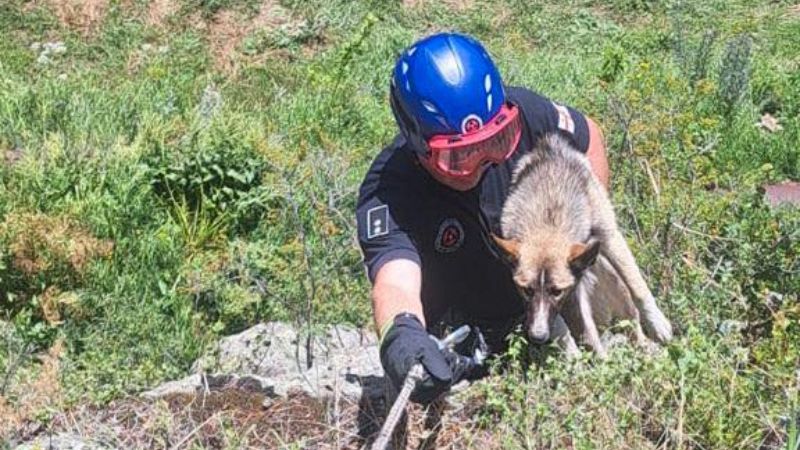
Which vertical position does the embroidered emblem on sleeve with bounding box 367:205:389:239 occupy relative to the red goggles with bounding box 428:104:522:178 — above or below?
below

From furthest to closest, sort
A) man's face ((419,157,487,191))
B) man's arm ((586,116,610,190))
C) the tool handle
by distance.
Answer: man's arm ((586,116,610,190))
man's face ((419,157,487,191))
the tool handle

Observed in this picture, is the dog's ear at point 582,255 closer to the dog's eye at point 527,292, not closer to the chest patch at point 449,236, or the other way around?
the dog's eye at point 527,292

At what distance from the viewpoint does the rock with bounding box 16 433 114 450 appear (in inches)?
139

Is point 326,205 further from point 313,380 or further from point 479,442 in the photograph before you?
point 479,442

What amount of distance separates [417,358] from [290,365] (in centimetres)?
171

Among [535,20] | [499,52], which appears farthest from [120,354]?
[535,20]

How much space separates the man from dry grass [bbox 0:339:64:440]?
1.12m

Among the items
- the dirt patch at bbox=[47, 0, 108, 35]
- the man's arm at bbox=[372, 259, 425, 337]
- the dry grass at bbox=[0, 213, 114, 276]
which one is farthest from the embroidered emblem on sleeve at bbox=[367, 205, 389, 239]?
the dirt patch at bbox=[47, 0, 108, 35]

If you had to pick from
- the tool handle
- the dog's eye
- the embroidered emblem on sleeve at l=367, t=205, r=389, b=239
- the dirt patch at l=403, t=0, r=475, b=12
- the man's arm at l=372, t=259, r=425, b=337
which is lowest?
the dirt patch at l=403, t=0, r=475, b=12

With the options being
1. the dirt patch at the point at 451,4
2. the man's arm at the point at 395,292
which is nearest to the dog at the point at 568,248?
the man's arm at the point at 395,292

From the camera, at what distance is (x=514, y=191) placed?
4348mm

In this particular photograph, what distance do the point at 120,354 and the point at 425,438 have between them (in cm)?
235

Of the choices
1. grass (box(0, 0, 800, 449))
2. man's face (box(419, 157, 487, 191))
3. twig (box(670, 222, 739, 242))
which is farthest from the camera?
twig (box(670, 222, 739, 242))

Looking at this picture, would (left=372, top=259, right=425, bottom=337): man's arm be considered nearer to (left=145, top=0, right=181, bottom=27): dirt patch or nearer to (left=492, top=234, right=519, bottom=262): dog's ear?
(left=492, top=234, right=519, bottom=262): dog's ear
